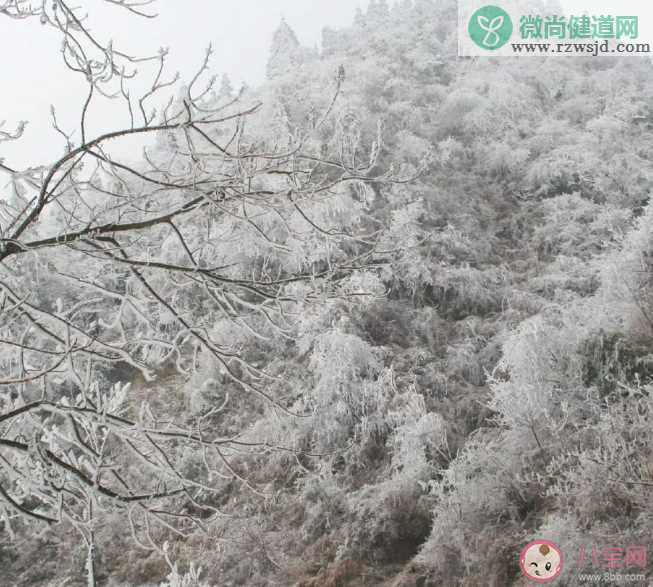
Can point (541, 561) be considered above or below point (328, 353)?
below

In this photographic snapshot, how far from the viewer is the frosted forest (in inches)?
53.8

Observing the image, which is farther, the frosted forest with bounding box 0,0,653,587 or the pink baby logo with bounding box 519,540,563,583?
the pink baby logo with bounding box 519,540,563,583

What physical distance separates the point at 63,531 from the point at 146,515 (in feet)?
26.4

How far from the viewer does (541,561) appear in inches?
145

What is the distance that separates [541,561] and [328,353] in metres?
4.20

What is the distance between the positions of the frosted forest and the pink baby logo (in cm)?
9

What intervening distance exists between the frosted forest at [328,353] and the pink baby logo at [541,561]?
9 centimetres

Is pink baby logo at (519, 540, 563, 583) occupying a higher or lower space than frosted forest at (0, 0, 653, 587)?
lower

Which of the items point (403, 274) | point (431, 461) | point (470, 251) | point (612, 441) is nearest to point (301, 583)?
point (431, 461)

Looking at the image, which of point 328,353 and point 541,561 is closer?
point 541,561

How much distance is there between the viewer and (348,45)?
84.5ft

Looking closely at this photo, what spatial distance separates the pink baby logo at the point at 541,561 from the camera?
3.53 m

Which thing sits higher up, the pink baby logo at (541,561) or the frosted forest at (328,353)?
the frosted forest at (328,353)

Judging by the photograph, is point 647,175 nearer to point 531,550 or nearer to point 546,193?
point 546,193
